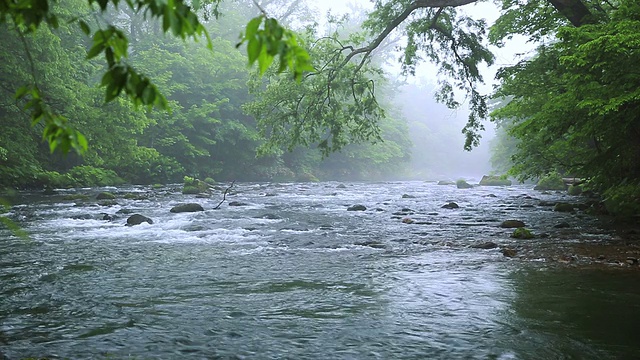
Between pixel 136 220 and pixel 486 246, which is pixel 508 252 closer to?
pixel 486 246

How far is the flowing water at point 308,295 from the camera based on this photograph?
4.94m

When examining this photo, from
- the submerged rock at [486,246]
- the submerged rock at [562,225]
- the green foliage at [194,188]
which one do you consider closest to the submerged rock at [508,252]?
the submerged rock at [486,246]

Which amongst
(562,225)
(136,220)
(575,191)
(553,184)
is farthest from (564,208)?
(136,220)

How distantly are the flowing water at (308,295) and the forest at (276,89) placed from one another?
1178 millimetres

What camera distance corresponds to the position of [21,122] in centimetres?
1847

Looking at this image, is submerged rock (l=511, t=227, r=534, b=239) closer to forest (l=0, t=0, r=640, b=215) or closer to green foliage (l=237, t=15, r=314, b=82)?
forest (l=0, t=0, r=640, b=215)

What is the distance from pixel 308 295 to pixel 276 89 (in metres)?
12.2

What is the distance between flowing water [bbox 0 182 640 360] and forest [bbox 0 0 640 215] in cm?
118

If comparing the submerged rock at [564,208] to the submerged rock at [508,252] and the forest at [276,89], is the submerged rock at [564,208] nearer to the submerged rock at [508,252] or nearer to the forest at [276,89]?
the forest at [276,89]

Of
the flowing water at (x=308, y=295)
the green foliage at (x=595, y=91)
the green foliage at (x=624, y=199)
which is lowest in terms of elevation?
the flowing water at (x=308, y=295)

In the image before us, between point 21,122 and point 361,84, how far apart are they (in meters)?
12.7

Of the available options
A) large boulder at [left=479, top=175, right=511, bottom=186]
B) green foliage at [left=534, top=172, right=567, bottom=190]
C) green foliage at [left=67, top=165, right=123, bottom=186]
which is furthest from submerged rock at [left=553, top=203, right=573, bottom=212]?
large boulder at [left=479, top=175, right=511, bottom=186]

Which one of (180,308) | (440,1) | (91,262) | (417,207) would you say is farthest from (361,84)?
(180,308)

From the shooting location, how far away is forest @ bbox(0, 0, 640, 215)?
2.16 metres
